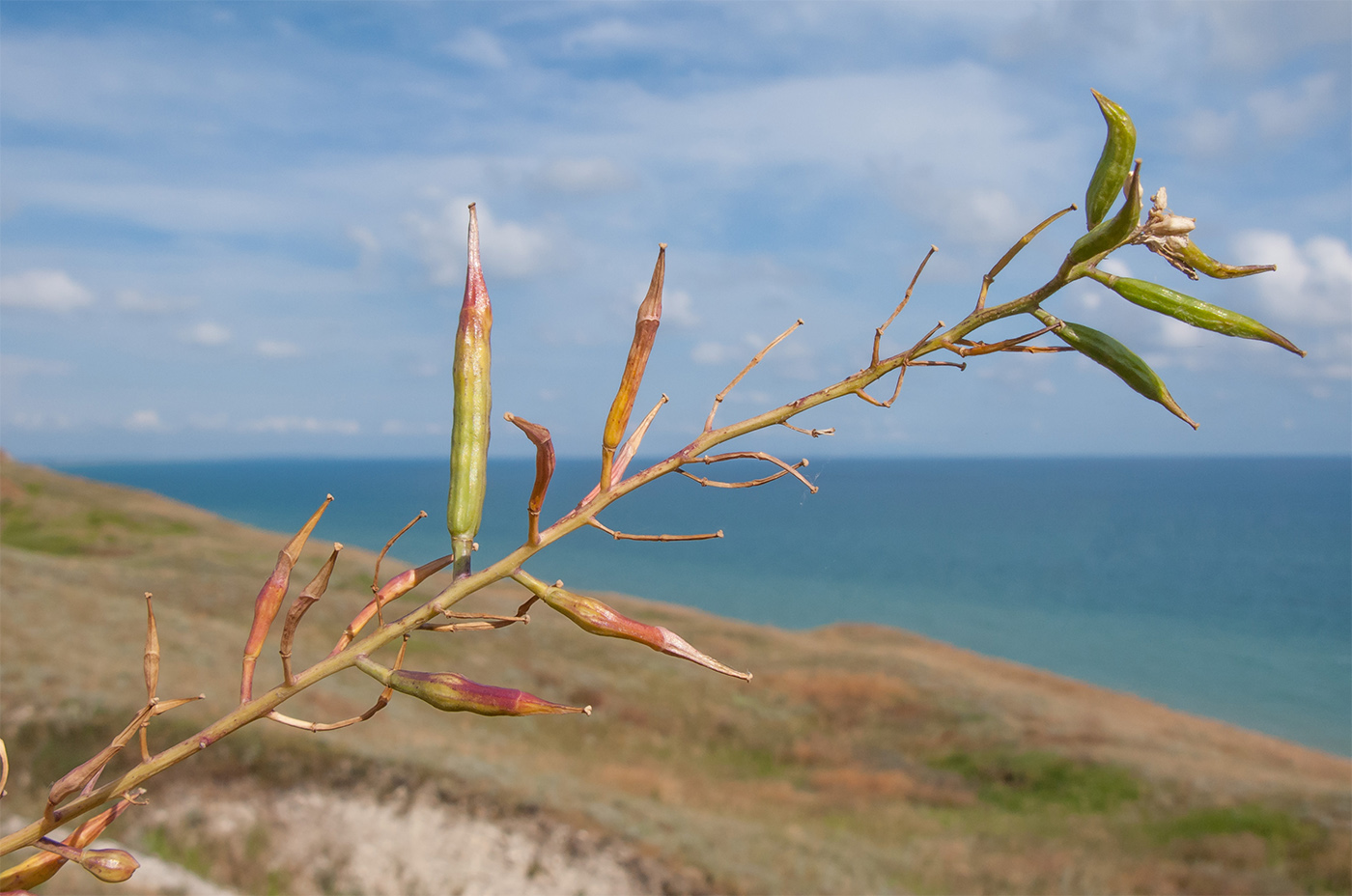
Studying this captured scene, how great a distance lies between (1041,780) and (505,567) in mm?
26855

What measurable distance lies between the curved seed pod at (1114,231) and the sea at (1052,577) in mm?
558

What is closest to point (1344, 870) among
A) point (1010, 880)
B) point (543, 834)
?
point (1010, 880)

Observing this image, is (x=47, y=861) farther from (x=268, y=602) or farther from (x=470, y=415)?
(x=470, y=415)

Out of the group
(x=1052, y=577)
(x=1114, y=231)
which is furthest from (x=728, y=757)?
(x=1052, y=577)

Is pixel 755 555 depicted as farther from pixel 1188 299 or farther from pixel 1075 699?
pixel 1188 299

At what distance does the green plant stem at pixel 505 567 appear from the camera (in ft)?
3.31

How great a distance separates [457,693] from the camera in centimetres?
104

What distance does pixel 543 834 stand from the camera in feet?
46.5

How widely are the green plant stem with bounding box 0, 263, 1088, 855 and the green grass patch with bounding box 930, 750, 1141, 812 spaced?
24.9m

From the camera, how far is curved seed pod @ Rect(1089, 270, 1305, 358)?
42.3 inches

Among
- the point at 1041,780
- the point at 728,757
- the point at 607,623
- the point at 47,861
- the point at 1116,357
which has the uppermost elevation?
the point at 1116,357

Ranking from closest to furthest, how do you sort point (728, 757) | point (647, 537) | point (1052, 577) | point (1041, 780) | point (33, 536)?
point (647, 537), point (1041, 780), point (728, 757), point (33, 536), point (1052, 577)

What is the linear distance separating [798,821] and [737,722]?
8059 mm

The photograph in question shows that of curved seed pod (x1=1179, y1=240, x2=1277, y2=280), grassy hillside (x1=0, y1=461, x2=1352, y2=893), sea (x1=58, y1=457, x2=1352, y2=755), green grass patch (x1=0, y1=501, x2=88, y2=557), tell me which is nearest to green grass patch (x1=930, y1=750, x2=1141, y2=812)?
grassy hillside (x1=0, y1=461, x2=1352, y2=893)
